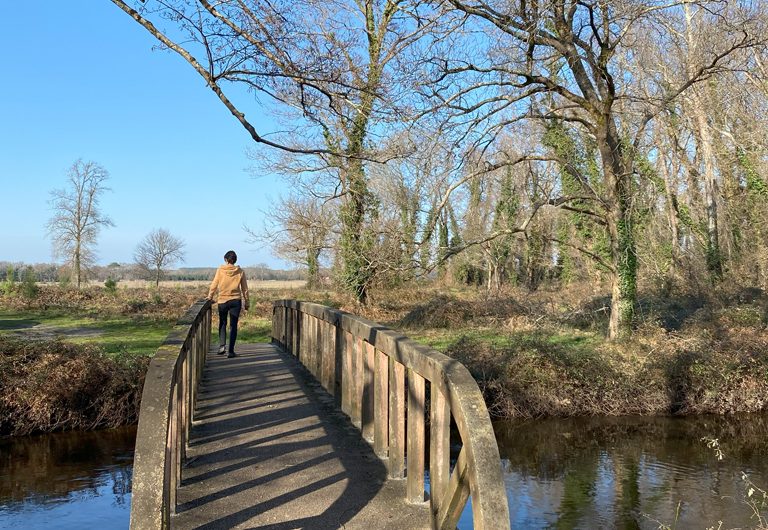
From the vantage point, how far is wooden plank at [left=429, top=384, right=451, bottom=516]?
3.58 metres

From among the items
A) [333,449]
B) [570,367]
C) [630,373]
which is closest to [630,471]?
[570,367]

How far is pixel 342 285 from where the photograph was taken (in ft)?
85.7

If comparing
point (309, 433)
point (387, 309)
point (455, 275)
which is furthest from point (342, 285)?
point (309, 433)

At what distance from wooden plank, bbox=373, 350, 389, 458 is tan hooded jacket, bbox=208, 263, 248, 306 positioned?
5832mm

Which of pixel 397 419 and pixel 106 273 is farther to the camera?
pixel 106 273

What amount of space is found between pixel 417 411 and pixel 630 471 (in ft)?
20.6

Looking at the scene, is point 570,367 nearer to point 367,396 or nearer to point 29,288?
point 367,396

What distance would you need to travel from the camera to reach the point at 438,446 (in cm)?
373

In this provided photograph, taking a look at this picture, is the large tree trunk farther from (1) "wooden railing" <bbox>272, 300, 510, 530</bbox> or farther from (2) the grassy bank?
(1) "wooden railing" <bbox>272, 300, 510, 530</bbox>

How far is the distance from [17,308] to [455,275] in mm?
24170

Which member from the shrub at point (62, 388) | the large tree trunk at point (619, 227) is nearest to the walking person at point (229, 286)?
the shrub at point (62, 388)

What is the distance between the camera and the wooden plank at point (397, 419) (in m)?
4.45

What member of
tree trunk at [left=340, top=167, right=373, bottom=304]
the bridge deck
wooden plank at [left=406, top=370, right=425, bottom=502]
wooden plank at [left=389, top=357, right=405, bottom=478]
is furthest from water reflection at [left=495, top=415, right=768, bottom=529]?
tree trunk at [left=340, top=167, right=373, bottom=304]

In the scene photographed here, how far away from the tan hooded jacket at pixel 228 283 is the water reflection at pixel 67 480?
261 centimetres
